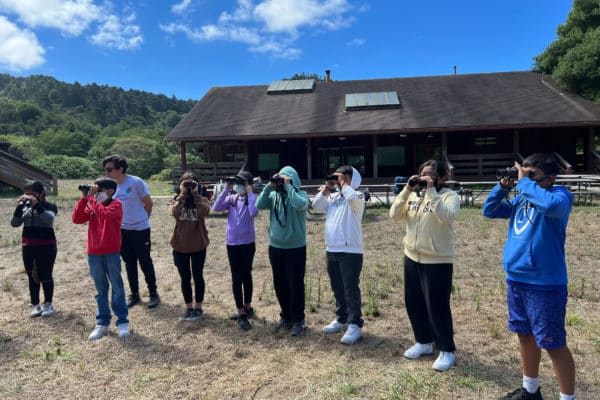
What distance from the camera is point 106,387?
311 cm

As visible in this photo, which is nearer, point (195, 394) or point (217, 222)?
point (195, 394)

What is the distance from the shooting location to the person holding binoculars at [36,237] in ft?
14.3

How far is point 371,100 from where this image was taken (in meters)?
19.5

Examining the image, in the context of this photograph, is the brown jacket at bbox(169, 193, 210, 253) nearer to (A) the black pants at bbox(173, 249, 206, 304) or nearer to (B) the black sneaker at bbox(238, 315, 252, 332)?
(A) the black pants at bbox(173, 249, 206, 304)

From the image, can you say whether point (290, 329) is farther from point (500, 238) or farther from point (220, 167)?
point (220, 167)

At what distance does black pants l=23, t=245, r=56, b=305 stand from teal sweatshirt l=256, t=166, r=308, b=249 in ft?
8.47

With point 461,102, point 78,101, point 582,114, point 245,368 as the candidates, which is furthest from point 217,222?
point 78,101

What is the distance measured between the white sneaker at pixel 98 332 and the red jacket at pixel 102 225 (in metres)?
0.75

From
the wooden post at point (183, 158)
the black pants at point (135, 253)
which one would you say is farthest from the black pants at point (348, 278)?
the wooden post at point (183, 158)

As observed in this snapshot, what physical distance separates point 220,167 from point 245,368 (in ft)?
51.9

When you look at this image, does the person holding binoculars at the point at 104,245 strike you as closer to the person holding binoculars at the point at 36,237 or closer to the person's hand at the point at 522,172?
the person holding binoculars at the point at 36,237

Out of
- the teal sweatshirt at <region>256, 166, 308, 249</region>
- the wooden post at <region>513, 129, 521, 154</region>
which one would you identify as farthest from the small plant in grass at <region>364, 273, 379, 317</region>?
the wooden post at <region>513, 129, 521, 154</region>

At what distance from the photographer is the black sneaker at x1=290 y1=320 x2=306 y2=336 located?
3890mm

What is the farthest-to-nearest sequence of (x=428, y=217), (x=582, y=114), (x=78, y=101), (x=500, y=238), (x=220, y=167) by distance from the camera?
1. (x=78, y=101)
2. (x=220, y=167)
3. (x=582, y=114)
4. (x=500, y=238)
5. (x=428, y=217)
